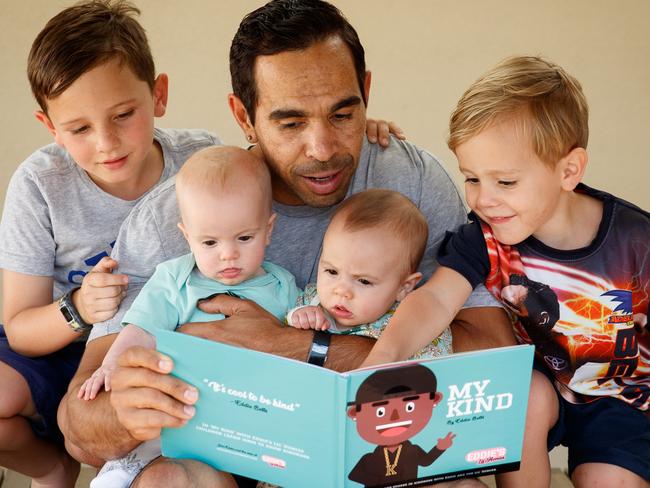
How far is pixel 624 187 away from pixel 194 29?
2.16m

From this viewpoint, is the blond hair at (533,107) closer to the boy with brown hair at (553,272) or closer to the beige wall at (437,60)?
the boy with brown hair at (553,272)

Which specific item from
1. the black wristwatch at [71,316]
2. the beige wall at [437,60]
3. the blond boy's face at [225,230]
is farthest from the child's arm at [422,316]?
the beige wall at [437,60]

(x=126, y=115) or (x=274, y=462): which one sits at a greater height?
(x=126, y=115)

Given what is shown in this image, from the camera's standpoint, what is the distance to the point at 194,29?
12.1 ft

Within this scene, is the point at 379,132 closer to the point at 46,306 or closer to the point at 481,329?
the point at 481,329

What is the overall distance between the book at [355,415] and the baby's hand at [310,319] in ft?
1.12

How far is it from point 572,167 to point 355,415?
784mm

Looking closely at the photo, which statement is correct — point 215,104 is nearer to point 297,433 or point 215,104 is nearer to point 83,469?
point 83,469

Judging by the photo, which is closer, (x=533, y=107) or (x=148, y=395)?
(x=148, y=395)

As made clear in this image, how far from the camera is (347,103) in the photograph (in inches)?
75.4

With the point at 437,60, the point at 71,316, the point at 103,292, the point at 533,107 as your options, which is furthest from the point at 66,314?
the point at 437,60

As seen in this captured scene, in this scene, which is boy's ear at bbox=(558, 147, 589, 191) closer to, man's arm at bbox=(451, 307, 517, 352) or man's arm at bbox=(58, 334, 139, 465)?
man's arm at bbox=(451, 307, 517, 352)

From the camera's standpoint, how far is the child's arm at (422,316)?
1.61m

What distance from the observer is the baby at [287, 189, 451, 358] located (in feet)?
5.65
